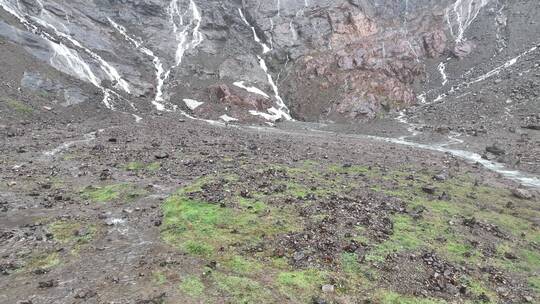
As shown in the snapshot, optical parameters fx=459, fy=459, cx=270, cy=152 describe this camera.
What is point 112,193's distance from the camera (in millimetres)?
29391

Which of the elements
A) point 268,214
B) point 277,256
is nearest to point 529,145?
point 268,214

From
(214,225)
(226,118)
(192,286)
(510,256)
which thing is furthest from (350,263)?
(226,118)

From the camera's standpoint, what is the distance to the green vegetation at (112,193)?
28328 mm

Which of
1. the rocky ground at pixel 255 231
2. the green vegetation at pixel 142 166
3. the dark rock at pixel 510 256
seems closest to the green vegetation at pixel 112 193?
the rocky ground at pixel 255 231

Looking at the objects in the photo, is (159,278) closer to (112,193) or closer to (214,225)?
(214,225)

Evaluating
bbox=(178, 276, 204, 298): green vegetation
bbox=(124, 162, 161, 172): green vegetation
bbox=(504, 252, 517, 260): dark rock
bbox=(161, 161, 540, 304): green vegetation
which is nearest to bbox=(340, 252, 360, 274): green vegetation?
bbox=(161, 161, 540, 304): green vegetation

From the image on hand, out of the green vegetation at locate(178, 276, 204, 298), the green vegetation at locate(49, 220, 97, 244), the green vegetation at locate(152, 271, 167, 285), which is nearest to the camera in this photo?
the green vegetation at locate(178, 276, 204, 298)

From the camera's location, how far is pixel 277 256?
1973cm

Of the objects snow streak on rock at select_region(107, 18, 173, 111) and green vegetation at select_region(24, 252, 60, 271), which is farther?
snow streak on rock at select_region(107, 18, 173, 111)

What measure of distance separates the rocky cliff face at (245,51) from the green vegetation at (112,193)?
147 ft

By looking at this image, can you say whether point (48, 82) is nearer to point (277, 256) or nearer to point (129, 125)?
point (129, 125)

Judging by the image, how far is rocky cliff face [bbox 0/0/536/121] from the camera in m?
83.7

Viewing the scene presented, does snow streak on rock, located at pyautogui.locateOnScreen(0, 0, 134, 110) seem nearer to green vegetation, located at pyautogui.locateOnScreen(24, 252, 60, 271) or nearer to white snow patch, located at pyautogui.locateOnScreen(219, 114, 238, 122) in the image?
white snow patch, located at pyautogui.locateOnScreen(219, 114, 238, 122)

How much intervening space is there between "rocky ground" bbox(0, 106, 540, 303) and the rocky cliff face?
43292 mm
